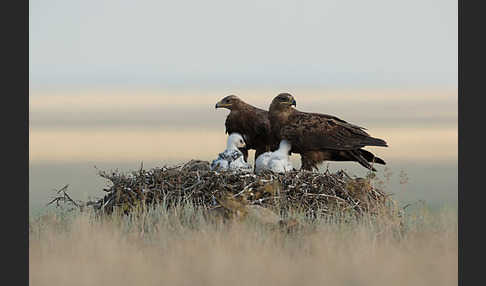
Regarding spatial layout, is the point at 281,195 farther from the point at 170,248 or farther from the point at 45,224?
the point at 45,224

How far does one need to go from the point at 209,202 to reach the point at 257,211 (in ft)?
2.93

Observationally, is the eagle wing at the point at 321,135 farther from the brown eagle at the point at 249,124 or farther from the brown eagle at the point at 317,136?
the brown eagle at the point at 249,124

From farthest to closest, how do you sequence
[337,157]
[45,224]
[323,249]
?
1. [337,157]
2. [45,224]
3. [323,249]

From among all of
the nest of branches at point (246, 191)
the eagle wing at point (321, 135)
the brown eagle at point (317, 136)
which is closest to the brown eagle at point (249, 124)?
the brown eagle at point (317, 136)

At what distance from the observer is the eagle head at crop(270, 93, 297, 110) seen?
41.7ft

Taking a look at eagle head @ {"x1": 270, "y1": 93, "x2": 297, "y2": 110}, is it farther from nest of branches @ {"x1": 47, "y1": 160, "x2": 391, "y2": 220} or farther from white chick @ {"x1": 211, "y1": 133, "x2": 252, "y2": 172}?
nest of branches @ {"x1": 47, "y1": 160, "x2": 391, "y2": 220}

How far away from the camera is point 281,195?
11414 millimetres

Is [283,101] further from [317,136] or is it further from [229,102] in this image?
[229,102]

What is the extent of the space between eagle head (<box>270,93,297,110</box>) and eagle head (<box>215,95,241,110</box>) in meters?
0.70

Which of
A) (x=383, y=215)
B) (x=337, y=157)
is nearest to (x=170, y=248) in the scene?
(x=383, y=215)

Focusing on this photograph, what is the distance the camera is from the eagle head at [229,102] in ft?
43.1

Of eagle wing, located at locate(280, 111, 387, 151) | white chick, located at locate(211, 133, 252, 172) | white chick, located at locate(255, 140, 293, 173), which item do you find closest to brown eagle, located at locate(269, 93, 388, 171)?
eagle wing, located at locate(280, 111, 387, 151)

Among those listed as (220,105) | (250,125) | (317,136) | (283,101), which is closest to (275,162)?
(317,136)

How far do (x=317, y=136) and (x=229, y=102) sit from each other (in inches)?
58.8
